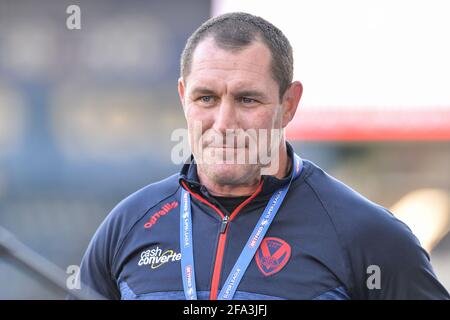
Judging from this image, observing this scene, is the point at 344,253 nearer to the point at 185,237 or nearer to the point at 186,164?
the point at 185,237

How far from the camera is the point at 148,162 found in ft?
24.2

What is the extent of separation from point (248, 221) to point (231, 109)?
1.20ft

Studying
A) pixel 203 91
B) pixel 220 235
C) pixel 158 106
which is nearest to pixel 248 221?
pixel 220 235

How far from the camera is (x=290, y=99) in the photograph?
2.58 meters

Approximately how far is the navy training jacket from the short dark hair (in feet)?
1.10

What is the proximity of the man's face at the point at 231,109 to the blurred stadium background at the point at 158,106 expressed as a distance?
14.4 feet

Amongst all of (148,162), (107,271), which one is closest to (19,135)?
(148,162)

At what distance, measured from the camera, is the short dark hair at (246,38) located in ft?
7.91

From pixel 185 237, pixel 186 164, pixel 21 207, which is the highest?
pixel 186 164

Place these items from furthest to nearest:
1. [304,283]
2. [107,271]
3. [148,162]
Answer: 1. [148,162]
2. [107,271]
3. [304,283]

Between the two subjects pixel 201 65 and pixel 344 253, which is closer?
pixel 344 253

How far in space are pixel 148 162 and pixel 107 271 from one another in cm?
486

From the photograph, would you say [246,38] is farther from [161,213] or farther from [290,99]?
[161,213]

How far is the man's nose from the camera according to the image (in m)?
2.31
